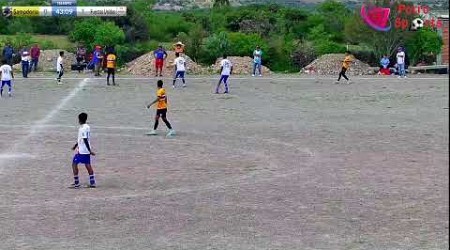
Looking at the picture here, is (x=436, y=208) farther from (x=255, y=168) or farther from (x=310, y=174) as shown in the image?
(x=255, y=168)

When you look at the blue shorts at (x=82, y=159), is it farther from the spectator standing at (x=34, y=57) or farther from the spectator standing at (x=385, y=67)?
the spectator standing at (x=385, y=67)

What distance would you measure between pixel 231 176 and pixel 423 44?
33.6 m

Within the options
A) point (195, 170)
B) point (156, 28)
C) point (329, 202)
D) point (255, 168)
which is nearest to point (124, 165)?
point (195, 170)

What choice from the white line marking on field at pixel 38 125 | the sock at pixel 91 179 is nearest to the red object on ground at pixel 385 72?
the white line marking on field at pixel 38 125

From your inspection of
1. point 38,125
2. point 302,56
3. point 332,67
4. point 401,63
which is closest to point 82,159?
point 38,125

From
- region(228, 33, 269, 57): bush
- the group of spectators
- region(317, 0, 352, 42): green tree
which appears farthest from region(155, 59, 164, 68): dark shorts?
region(317, 0, 352, 42): green tree

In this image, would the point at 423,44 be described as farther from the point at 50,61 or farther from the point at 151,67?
the point at 50,61

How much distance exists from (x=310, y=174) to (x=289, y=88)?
18.4m

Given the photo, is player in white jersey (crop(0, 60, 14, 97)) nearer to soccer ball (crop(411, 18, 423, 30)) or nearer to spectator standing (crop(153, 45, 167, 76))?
spectator standing (crop(153, 45, 167, 76))

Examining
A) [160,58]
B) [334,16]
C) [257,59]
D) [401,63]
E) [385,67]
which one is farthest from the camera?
[334,16]

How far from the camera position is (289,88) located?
34.1 meters
